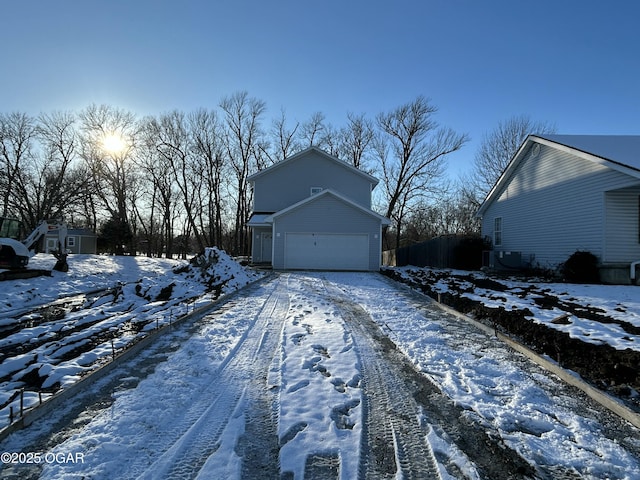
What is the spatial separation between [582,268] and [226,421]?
13.1m

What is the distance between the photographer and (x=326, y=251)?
18516mm

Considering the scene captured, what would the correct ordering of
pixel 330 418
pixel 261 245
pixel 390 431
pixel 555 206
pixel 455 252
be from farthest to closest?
pixel 261 245, pixel 455 252, pixel 555 206, pixel 330 418, pixel 390 431

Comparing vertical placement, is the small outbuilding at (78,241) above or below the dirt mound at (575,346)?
above

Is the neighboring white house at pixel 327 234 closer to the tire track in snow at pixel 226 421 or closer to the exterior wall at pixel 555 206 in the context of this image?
the exterior wall at pixel 555 206

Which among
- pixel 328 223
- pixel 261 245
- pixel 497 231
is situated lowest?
pixel 261 245

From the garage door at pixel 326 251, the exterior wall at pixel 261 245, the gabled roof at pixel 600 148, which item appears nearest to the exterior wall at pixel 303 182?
the exterior wall at pixel 261 245

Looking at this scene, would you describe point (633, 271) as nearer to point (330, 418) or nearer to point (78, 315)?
point (330, 418)

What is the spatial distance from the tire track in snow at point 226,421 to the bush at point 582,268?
11.7 m

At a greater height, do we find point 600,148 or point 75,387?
point 600,148

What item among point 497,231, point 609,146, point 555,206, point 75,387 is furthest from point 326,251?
point 75,387

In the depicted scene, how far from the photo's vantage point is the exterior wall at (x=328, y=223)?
1834 cm

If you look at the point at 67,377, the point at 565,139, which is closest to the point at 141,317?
the point at 67,377

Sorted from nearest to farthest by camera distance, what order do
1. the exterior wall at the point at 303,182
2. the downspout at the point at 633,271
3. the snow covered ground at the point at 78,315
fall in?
the snow covered ground at the point at 78,315 → the downspout at the point at 633,271 → the exterior wall at the point at 303,182

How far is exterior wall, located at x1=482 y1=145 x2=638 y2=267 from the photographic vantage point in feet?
39.2
